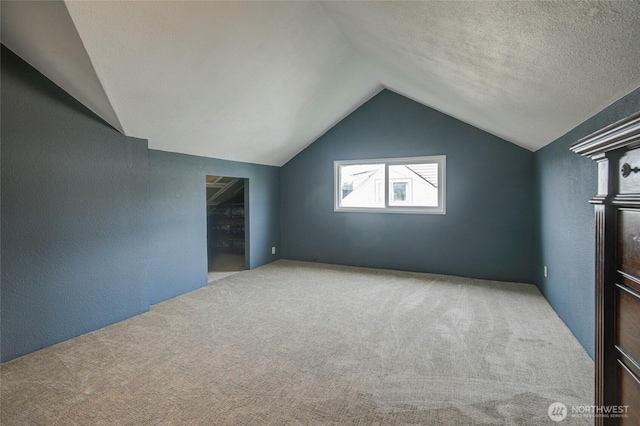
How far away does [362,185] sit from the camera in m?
5.36

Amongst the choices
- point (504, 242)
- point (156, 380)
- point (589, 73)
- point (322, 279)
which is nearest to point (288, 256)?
point (322, 279)

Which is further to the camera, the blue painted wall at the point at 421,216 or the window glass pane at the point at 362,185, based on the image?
the window glass pane at the point at 362,185

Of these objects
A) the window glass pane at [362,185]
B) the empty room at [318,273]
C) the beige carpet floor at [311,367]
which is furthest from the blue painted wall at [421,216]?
the beige carpet floor at [311,367]

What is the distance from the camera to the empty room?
161 centimetres

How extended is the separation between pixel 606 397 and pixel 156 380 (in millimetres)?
2261

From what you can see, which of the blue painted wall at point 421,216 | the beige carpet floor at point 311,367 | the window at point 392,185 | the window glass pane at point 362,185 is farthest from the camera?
the window glass pane at point 362,185

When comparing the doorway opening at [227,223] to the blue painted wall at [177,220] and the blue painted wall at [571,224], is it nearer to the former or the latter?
the blue painted wall at [177,220]

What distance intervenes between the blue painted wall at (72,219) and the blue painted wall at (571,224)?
12.2ft

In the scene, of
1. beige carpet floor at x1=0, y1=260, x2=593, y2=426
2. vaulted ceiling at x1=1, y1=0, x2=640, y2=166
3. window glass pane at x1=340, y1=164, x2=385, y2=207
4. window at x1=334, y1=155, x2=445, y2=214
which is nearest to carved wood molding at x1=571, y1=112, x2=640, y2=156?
vaulted ceiling at x1=1, y1=0, x2=640, y2=166

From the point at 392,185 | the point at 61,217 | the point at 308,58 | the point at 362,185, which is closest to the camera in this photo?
the point at 61,217

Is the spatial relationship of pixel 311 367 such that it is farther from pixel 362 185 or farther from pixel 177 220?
pixel 362 185

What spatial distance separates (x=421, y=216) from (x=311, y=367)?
3223 millimetres

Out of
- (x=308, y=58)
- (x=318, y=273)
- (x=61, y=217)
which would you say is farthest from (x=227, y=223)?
(x=308, y=58)

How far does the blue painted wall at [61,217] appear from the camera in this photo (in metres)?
2.34
